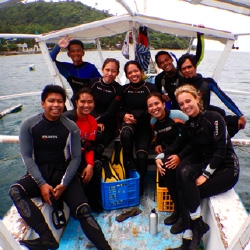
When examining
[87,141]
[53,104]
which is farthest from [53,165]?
[53,104]

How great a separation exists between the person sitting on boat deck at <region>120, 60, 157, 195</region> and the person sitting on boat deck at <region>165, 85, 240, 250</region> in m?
0.88

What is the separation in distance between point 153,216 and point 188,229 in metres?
0.45

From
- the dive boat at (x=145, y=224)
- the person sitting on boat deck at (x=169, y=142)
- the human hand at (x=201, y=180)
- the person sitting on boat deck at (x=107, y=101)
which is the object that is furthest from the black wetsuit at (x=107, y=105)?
the human hand at (x=201, y=180)

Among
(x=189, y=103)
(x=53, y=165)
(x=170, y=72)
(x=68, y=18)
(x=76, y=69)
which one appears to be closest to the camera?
(x=189, y=103)

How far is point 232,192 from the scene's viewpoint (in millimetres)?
2709

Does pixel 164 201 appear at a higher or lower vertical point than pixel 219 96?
lower

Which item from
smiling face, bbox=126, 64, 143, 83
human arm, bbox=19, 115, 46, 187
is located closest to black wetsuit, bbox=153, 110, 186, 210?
smiling face, bbox=126, 64, 143, 83

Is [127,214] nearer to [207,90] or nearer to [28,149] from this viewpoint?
[28,149]

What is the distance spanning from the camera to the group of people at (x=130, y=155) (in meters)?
2.54

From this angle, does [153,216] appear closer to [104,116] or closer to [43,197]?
[43,197]

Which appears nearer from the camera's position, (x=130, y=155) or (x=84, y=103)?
(x=84, y=103)

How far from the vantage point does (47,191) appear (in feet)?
8.65

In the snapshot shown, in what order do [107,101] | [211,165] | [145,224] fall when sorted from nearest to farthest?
[211,165] → [145,224] → [107,101]

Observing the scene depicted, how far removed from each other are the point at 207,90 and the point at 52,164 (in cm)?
236
